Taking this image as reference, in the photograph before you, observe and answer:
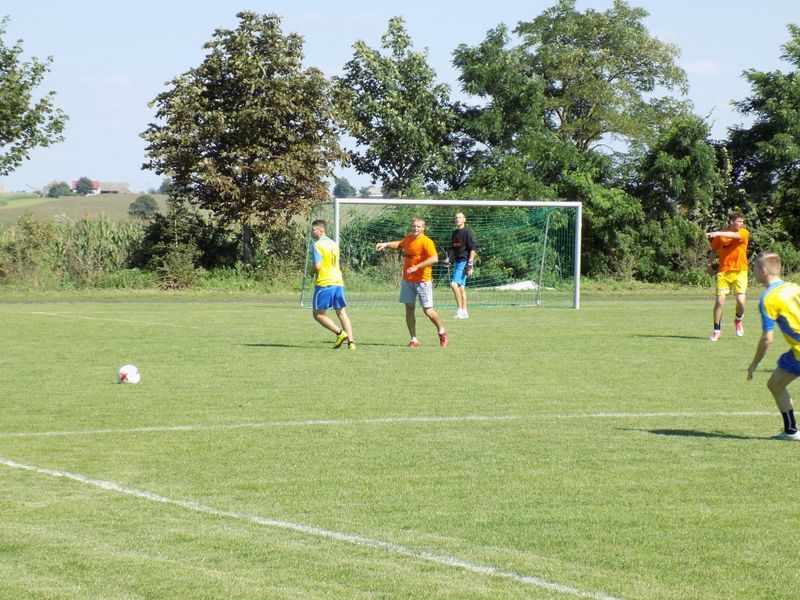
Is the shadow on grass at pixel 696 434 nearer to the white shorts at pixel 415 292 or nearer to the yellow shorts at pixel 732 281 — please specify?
the white shorts at pixel 415 292

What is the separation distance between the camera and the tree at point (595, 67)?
2036 inches

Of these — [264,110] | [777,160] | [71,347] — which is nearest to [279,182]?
[264,110]

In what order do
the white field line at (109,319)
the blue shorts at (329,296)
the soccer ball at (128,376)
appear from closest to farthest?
the soccer ball at (128,376), the blue shorts at (329,296), the white field line at (109,319)

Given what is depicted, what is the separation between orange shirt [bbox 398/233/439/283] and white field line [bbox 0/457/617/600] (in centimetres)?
1015

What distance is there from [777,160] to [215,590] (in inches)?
1507

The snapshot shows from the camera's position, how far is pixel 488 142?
4584cm

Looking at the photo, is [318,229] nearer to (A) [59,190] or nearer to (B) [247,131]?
(B) [247,131]

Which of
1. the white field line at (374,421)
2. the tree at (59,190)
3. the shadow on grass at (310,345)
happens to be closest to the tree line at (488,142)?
the shadow on grass at (310,345)

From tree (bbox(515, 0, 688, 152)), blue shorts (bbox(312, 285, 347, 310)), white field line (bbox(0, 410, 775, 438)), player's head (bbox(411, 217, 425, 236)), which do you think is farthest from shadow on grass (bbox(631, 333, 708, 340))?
tree (bbox(515, 0, 688, 152))

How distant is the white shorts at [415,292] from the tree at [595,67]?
112 feet

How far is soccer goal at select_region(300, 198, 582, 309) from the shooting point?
107ft

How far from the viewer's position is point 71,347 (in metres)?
18.6

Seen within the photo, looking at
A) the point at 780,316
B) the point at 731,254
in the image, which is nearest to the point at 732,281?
the point at 731,254

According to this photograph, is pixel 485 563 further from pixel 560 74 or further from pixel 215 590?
pixel 560 74
